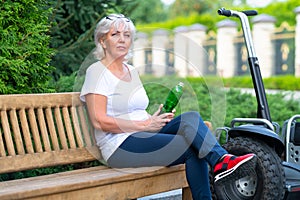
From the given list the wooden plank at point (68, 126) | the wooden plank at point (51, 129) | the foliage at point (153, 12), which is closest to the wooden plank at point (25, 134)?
the wooden plank at point (51, 129)

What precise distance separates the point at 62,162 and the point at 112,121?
0.46 meters

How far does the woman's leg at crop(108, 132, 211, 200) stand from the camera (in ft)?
11.9

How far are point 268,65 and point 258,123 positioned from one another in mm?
14523

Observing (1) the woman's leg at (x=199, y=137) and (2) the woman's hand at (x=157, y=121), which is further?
(2) the woman's hand at (x=157, y=121)

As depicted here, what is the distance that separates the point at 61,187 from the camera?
10.3 feet

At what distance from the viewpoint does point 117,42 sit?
12.4 feet

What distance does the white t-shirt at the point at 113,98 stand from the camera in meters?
3.64

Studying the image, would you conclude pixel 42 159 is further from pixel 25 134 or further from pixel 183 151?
pixel 183 151

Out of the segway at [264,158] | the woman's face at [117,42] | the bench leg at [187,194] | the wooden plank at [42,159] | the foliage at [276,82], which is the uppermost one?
the woman's face at [117,42]

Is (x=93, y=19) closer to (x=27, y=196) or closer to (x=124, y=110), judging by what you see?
(x=124, y=110)

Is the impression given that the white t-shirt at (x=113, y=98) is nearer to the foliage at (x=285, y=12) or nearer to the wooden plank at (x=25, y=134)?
the wooden plank at (x=25, y=134)

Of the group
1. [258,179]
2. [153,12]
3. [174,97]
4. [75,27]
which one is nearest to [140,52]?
[174,97]

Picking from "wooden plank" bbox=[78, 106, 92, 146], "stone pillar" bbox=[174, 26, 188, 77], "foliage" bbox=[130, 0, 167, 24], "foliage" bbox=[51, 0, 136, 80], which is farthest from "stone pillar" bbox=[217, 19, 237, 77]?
"foliage" bbox=[130, 0, 167, 24]

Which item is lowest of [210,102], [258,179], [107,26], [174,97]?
[210,102]
